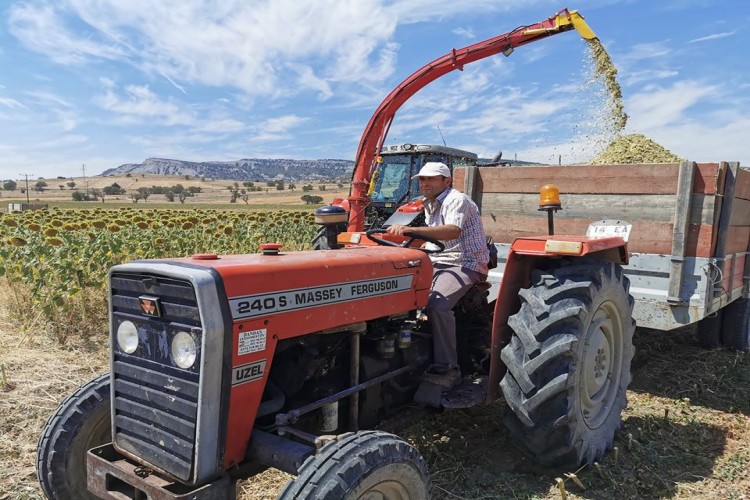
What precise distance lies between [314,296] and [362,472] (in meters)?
0.80

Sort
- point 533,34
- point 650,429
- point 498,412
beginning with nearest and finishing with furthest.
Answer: point 650,429
point 498,412
point 533,34

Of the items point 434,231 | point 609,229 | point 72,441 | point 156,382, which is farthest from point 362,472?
point 609,229

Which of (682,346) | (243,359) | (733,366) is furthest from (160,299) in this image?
(682,346)

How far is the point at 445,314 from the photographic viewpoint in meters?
3.38

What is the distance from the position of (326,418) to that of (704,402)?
3275mm

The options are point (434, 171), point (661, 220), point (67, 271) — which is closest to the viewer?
point (434, 171)

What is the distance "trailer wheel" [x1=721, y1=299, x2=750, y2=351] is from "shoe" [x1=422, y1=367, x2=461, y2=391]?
3.56 m

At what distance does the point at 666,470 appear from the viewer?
3.44 metres

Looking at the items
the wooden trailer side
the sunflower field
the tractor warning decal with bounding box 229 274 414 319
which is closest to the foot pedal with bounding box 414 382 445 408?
the tractor warning decal with bounding box 229 274 414 319

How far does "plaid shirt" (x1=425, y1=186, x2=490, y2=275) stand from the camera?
3.63 meters

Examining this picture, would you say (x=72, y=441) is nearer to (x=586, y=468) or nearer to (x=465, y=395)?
(x=465, y=395)

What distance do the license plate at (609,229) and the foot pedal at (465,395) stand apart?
172 centimetres

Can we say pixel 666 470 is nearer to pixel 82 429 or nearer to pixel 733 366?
pixel 733 366

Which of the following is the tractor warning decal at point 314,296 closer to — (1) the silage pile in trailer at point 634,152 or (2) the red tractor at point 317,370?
(2) the red tractor at point 317,370
